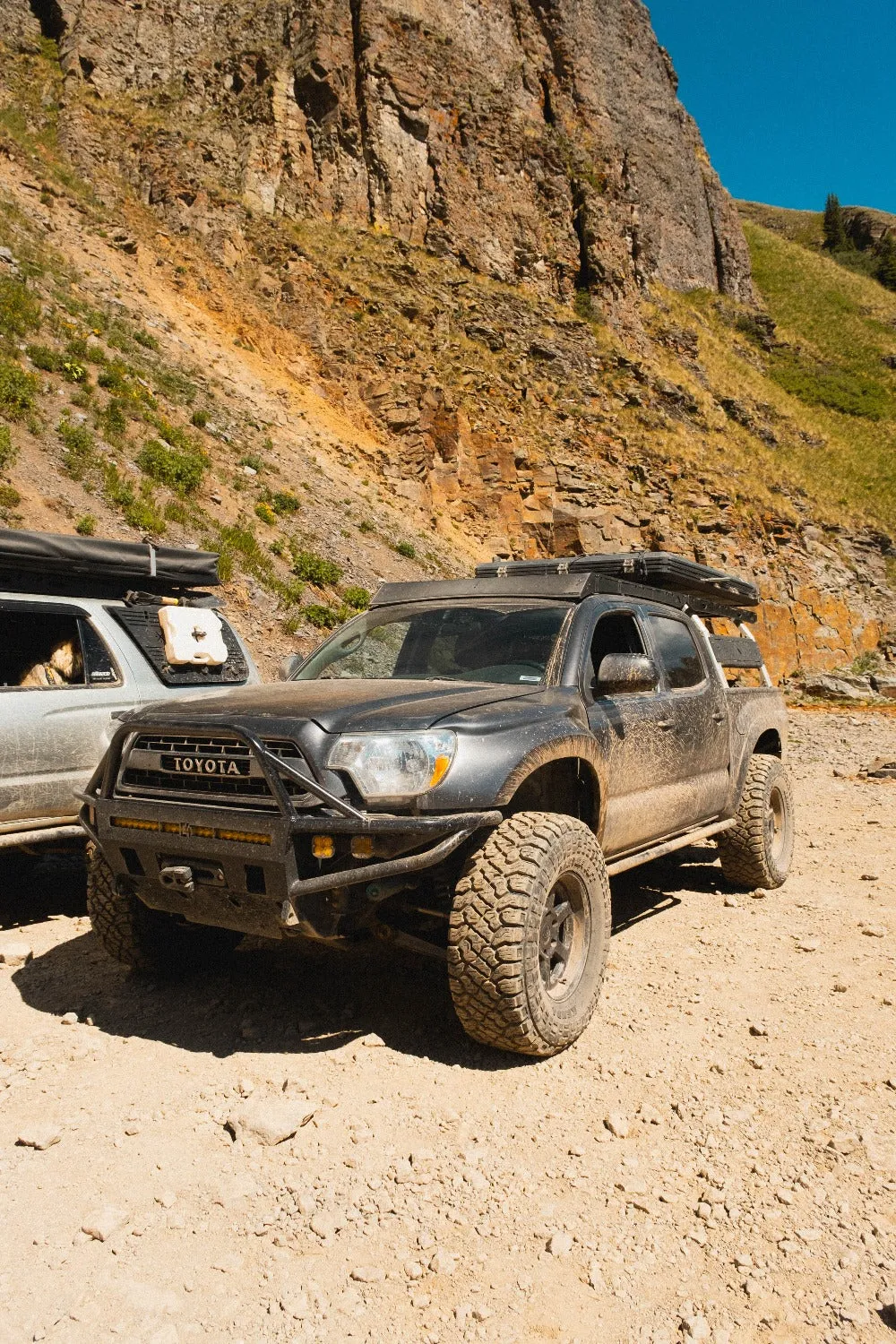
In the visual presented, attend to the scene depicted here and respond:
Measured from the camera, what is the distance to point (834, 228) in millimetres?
86500

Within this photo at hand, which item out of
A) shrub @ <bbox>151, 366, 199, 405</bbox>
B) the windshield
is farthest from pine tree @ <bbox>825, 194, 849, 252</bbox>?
the windshield

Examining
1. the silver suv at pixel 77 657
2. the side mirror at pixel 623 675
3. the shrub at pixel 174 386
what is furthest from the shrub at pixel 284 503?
the side mirror at pixel 623 675

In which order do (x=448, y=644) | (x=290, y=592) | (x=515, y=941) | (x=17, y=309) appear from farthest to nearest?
1. (x=17, y=309)
2. (x=290, y=592)
3. (x=448, y=644)
4. (x=515, y=941)

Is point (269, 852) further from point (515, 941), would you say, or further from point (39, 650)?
point (39, 650)

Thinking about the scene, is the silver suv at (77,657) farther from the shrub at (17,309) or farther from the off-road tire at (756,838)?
the shrub at (17,309)

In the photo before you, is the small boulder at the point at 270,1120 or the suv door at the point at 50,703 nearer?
the small boulder at the point at 270,1120

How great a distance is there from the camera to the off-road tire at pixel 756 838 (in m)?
5.91

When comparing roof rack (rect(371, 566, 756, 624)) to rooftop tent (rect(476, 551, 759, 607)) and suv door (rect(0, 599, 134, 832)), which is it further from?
suv door (rect(0, 599, 134, 832))

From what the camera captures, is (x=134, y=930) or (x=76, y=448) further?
(x=76, y=448)

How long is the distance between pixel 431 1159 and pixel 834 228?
103m

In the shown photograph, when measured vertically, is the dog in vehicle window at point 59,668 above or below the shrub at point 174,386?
below

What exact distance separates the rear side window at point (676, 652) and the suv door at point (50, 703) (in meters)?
3.41

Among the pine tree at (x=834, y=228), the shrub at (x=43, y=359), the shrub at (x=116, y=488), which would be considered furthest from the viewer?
the pine tree at (x=834, y=228)

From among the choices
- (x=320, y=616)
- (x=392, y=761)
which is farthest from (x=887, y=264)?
(x=392, y=761)
